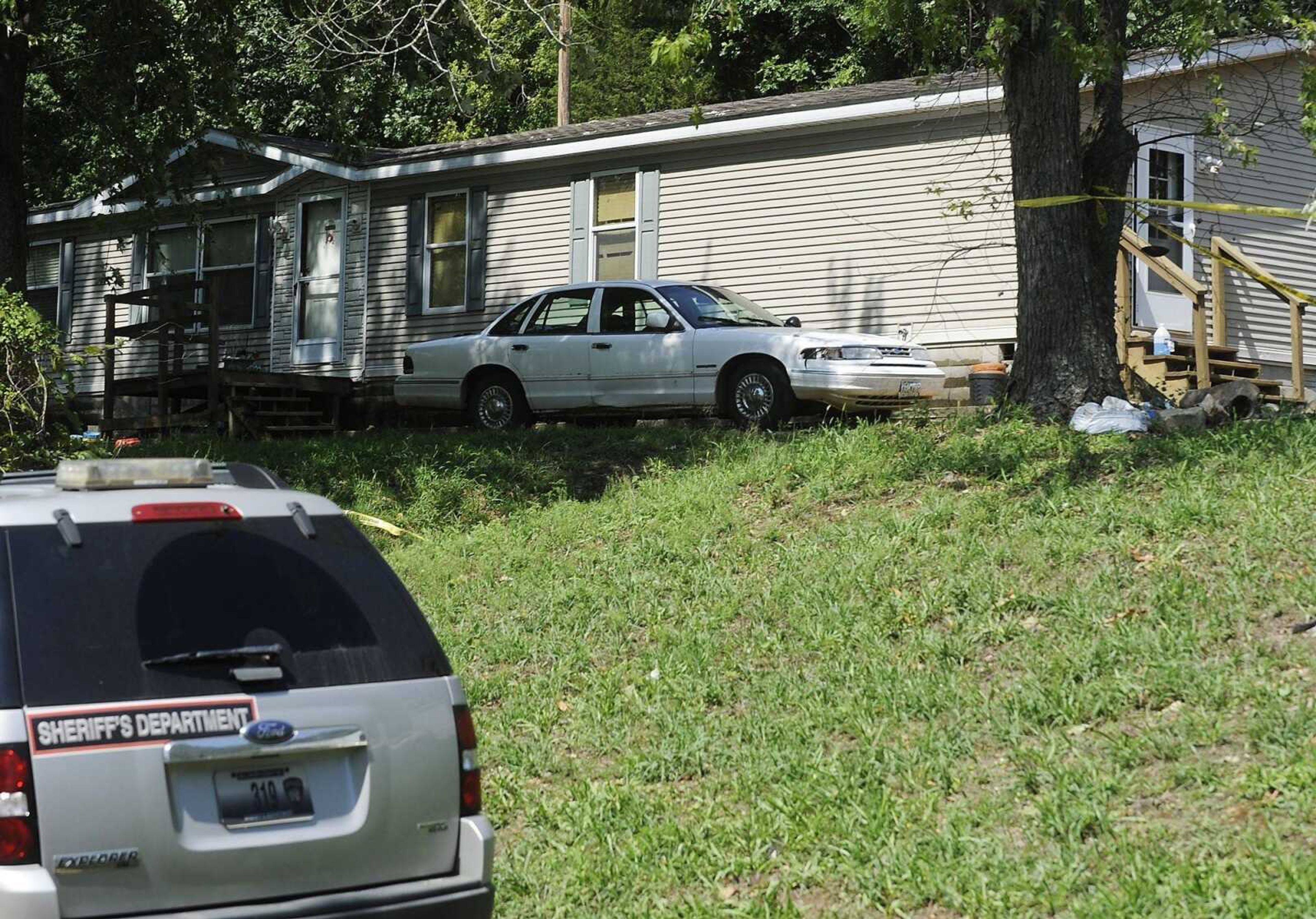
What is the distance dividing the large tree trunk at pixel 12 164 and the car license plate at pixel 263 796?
1287 centimetres

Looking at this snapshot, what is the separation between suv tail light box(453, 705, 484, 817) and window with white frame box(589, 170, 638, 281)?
648 inches

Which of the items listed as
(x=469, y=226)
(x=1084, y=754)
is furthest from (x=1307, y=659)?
(x=469, y=226)

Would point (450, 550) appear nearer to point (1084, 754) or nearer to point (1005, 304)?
point (1084, 754)

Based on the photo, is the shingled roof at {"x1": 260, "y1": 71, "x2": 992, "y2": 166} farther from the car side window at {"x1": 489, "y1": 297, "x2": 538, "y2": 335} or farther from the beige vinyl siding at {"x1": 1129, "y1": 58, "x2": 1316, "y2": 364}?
the car side window at {"x1": 489, "y1": 297, "x2": 538, "y2": 335}

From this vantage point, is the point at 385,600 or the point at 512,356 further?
the point at 512,356

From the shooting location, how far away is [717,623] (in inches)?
339

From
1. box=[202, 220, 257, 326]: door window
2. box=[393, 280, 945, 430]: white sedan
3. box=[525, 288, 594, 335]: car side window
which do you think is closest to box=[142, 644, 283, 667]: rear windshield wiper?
box=[393, 280, 945, 430]: white sedan

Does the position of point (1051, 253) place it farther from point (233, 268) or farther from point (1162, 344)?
point (233, 268)

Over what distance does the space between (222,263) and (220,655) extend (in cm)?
2197

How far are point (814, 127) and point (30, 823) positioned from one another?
1633 cm

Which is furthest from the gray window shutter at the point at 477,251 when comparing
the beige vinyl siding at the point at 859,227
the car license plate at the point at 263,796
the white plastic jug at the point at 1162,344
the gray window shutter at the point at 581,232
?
the car license plate at the point at 263,796

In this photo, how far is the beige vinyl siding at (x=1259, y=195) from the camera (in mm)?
18984

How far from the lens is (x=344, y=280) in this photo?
23344 mm

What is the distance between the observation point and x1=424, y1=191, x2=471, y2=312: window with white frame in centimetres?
2230
